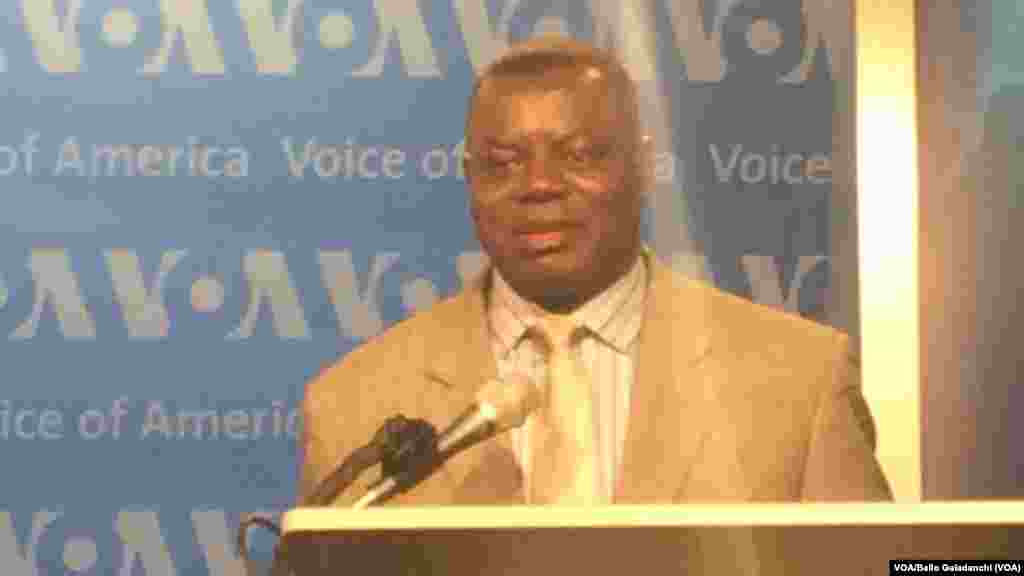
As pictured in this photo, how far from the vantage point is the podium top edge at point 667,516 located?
116cm

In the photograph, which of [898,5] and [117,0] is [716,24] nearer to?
[898,5]

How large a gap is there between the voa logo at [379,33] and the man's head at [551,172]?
1.09 ft

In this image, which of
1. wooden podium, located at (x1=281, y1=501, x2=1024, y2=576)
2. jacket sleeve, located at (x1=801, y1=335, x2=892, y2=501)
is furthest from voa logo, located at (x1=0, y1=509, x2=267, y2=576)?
wooden podium, located at (x1=281, y1=501, x2=1024, y2=576)

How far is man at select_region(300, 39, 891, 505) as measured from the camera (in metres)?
Result: 2.28

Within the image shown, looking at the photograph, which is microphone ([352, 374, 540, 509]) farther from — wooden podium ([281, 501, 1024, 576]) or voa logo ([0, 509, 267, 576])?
voa logo ([0, 509, 267, 576])

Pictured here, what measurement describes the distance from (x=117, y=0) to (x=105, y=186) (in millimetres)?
285

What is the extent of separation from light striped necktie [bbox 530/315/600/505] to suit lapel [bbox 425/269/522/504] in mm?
35

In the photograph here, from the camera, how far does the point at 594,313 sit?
93.3 inches

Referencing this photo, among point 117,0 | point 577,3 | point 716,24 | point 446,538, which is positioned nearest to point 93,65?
point 117,0

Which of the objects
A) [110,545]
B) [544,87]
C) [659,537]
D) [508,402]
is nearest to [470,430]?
[508,402]

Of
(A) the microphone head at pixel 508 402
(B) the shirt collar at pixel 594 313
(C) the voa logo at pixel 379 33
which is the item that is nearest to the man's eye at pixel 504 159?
(B) the shirt collar at pixel 594 313

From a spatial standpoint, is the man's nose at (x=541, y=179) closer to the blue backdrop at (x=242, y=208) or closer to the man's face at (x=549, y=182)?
the man's face at (x=549, y=182)

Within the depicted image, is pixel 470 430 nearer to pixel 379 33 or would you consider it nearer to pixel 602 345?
pixel 602 345

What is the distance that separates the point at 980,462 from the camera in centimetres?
265
